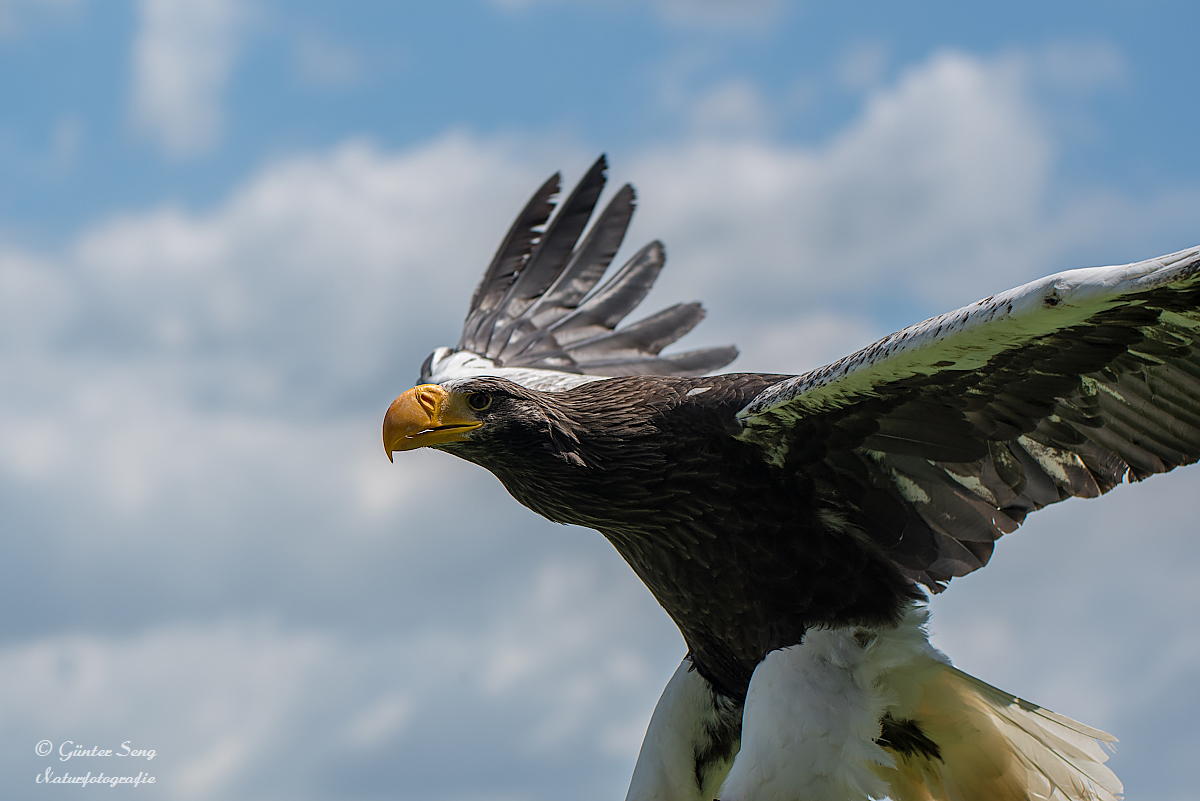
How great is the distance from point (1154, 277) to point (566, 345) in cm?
437

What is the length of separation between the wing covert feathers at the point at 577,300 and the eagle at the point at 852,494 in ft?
7.18

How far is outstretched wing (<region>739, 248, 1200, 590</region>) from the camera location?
357cm

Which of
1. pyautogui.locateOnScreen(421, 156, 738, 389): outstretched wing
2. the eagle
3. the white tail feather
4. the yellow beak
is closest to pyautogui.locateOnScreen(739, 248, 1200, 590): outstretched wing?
the eagle

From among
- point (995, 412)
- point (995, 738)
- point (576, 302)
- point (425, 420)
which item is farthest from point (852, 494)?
point (576, 302)

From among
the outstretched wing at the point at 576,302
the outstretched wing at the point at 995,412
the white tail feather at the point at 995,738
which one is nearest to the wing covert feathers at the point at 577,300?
the outstretched wing at the point at 576,302

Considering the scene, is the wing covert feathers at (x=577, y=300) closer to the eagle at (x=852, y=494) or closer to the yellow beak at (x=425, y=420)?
the eagle at (x=852, y=494)

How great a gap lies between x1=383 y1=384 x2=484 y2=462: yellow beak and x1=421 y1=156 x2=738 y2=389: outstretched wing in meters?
2.26

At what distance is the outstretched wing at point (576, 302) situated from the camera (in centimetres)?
722

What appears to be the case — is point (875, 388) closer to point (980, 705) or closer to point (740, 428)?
point (740, 428)

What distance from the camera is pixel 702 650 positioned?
5.02 m

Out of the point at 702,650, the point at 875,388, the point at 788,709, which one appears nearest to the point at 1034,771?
the point at 788,709

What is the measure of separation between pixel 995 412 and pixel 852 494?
66 cm

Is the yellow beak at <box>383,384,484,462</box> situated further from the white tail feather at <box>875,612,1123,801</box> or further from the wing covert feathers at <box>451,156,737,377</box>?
the wing covert feathers at <box>451,156,737,377</box>

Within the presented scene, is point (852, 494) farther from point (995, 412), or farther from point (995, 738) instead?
point (995, 738)
